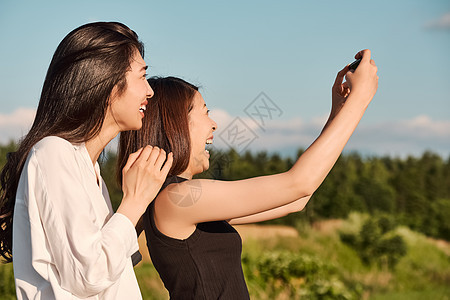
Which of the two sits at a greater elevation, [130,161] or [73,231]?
[130,161]

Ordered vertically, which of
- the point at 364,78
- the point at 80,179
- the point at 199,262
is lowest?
the point at 199,262

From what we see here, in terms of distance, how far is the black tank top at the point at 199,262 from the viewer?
216 cm

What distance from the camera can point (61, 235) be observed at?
66.1 inches

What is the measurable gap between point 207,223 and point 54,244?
29.6 inches

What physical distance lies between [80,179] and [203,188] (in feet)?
1.60

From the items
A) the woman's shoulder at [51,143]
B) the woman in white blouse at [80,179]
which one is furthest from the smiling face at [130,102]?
the woman's shoulder at [51,143]

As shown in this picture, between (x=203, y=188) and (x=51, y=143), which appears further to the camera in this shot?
(x=203, y=188)

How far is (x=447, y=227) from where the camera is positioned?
45.7 feet

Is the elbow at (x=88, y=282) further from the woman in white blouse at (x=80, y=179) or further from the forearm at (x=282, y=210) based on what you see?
the forearm at (x=282, y=210)

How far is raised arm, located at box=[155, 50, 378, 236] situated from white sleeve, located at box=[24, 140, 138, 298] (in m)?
0.39

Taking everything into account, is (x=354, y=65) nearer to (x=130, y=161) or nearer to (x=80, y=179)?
(x=130, y=161)

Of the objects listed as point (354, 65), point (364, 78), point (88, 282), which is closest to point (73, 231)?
point (88, 282)

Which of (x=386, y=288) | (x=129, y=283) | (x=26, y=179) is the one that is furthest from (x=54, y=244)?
(x=386, y=288)

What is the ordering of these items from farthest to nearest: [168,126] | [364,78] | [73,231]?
1. [168,126]
2. [364,78]
3. [73,231]
